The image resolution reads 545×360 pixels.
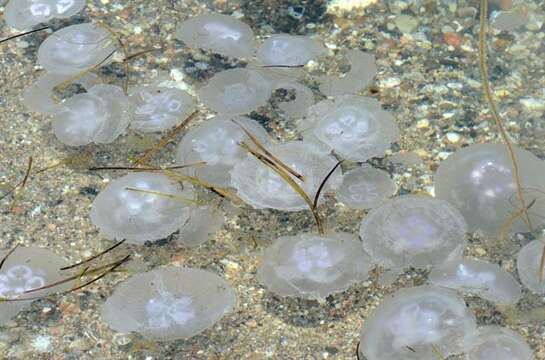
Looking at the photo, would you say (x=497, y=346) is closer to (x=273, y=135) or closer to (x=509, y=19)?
(x=273, y=135)

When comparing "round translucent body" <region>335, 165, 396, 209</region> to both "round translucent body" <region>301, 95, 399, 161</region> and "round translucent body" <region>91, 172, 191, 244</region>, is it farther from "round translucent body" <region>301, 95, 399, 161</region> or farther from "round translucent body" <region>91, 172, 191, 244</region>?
"round translucent body" <region>91, 172, 191, 244</region>

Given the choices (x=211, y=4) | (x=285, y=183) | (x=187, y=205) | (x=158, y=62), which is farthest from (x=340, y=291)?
(x=211, y=4)

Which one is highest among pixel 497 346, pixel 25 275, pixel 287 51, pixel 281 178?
pixel 287 51

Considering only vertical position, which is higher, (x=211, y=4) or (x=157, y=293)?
(x=211, y=4)

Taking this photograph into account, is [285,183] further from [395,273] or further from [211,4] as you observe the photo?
[211,4]

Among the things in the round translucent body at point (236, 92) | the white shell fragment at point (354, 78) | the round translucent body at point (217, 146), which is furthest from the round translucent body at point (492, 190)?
the round translucent body at point (236, 92)

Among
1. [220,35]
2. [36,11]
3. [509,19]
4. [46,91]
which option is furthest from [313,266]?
[36,11]
